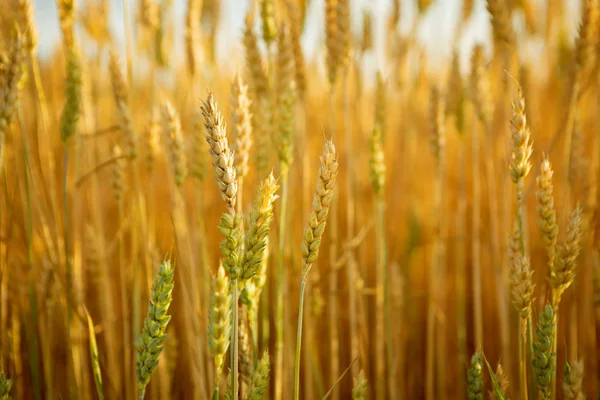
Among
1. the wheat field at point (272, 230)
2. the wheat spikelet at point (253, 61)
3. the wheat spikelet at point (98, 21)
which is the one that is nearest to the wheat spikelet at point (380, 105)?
the wheat field at point (272, 230)

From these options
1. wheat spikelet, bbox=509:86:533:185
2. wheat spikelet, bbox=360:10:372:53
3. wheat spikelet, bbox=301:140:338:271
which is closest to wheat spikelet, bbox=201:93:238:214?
wheat spikelet, bbox=301:140:338:271

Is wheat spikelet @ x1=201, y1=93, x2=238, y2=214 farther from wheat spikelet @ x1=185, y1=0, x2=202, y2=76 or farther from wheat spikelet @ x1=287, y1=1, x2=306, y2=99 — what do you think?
wheat spikelet @ x1=185, y1=0, x2=202, y2=76

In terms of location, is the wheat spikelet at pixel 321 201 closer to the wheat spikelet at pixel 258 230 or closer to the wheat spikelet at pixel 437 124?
the wheat spikelet at pixel 258 230

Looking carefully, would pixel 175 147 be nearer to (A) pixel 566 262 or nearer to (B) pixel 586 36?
(A) pixel 566 262

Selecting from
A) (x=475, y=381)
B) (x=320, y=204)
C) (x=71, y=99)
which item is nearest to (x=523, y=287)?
(x=475, y=381)

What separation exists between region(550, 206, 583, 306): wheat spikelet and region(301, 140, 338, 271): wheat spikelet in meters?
0.39

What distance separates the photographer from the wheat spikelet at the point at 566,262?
685 millimetres

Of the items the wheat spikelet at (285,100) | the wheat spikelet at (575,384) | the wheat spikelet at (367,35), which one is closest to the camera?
the wheat spikelet at (575,384)

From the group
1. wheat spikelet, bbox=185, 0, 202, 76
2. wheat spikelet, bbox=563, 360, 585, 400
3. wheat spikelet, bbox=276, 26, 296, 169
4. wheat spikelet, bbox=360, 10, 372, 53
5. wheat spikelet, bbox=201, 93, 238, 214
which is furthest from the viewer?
wheat spikelet, bbox=360, 10, 372, 53

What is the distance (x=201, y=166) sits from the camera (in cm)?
104

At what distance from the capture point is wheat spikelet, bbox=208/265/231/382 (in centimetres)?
61

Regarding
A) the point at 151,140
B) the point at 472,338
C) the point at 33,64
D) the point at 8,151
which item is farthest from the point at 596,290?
the point at 8,151

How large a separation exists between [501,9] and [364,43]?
1.45 feet

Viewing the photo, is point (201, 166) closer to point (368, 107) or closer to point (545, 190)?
point (545, 190)
